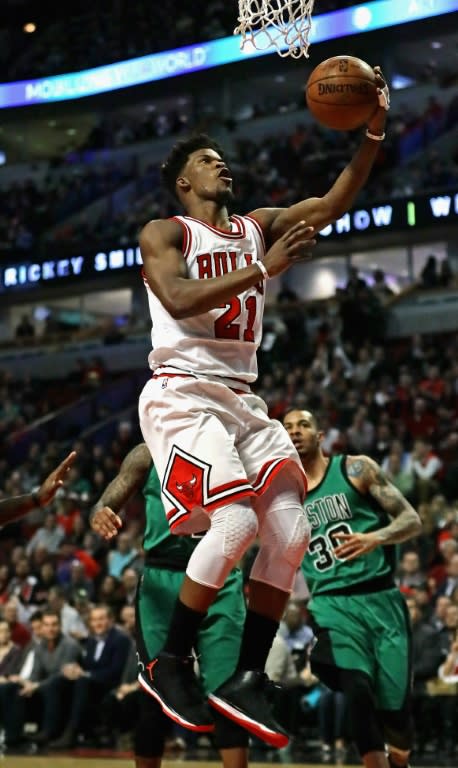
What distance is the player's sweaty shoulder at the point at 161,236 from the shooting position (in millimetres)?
4473

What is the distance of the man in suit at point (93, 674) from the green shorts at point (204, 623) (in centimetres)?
501

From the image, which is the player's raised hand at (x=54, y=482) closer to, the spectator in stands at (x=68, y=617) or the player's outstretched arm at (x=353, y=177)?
the player's outstretched arm at (x=353, y=177)

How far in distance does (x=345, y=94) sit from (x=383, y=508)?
2.72m

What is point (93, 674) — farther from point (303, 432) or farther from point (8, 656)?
point (303, 432)

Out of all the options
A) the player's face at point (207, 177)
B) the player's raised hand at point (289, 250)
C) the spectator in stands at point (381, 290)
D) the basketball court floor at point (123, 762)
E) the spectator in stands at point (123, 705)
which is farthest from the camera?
the spectator in stands at point (381, 290)

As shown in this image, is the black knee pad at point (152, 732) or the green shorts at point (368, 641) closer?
the black knee pad at point (152, 732)

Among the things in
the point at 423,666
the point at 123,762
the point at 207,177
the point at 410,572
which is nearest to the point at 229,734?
the point at 207,177

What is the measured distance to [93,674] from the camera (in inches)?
425

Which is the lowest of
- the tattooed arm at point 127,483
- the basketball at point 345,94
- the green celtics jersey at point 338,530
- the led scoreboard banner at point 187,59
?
the green celtics jersey at point 338,530

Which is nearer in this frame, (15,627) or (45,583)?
(15,627)

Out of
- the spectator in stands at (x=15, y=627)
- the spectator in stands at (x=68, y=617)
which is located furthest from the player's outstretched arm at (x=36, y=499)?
the spectator in stands at (x=15, y=627)

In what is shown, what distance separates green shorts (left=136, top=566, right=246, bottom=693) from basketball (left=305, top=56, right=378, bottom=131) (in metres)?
2.45

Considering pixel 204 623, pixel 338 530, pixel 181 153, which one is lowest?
pixel 204 623

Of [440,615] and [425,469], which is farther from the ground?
[425,469]
